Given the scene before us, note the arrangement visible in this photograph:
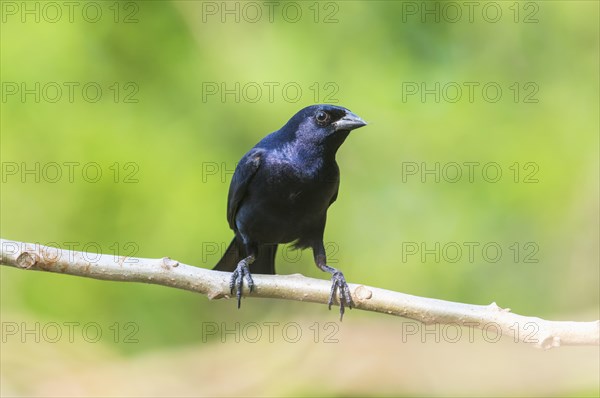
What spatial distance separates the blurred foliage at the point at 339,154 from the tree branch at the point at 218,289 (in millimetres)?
2311

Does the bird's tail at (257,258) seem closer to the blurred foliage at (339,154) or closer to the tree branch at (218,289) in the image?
the blurred foliage at (339,154)

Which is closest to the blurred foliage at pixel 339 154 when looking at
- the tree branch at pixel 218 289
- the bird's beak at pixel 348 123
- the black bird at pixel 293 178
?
the black bird at pixel 293 178

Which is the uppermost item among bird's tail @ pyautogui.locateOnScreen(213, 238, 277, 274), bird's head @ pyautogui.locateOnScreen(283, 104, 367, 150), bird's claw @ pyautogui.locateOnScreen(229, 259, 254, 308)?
bird's head @ pyautogui.locateOnScreen(283, 104, 367, 150)

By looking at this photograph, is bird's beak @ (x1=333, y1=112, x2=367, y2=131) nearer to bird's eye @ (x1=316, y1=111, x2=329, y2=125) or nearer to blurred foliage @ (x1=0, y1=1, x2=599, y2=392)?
bird's eye @ (x1=316, y1=111, x2=329, y2=125)

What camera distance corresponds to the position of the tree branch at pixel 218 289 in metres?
3.60

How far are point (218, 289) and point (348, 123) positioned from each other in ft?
4.69

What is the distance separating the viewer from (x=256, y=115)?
267 inches

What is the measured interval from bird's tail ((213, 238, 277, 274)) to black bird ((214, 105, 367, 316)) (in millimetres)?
142

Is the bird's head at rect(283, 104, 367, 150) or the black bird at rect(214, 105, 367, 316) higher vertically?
the bird's head at rect(283, 104, 367, 150)

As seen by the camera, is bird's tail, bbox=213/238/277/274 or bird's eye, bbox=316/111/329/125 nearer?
bird's eye, bbox=316/111/329/125

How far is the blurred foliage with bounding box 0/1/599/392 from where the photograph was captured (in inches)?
249

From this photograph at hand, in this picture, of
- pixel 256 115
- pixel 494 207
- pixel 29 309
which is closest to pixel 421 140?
pixel 494 207

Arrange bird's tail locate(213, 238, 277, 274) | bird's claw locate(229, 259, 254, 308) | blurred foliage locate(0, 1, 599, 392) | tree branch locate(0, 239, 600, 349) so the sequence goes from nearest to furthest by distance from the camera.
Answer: tree branch locate(0, 239, 600, 349), bird's claw locate(229, 259, 254, 308), bird's tail locate(213, 238, 277, 274), blurred foliage locate(0, 1, 599, 392)

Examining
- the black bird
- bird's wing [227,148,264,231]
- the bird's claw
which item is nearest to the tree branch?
the bird's claw
